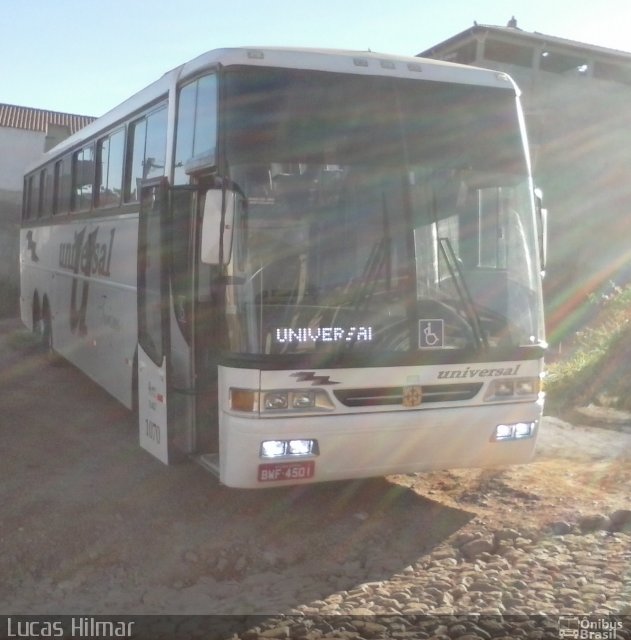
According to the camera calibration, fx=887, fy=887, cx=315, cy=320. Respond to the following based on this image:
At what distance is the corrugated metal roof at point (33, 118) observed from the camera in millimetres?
45375

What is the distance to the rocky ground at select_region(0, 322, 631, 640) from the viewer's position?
5.11 m

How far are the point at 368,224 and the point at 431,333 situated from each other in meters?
0.90

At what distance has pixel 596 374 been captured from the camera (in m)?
12.3

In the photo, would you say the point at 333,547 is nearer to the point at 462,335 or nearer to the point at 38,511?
the point at 462,335

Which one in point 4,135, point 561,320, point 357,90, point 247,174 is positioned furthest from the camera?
point 4,135

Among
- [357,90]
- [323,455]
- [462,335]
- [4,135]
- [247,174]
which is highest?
[4,135]

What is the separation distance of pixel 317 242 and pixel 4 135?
138 feet

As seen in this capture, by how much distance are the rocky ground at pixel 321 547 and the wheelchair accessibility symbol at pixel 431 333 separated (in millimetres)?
1386

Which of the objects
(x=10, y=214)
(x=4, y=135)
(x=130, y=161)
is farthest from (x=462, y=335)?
(x=4, y=135)

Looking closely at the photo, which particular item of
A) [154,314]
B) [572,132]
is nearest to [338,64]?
[154,314]

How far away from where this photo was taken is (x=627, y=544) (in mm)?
6129

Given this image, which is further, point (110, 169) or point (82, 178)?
point (82, 178)

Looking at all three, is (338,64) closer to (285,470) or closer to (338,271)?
(338,271)

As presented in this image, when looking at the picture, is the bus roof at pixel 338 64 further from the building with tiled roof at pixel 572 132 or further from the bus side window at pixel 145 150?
the building with tiled roof at pixel 572 132
